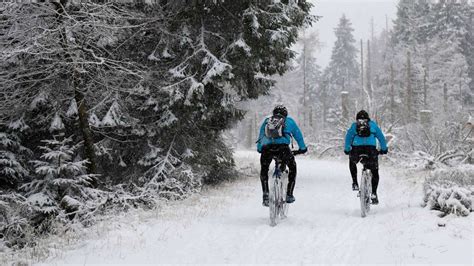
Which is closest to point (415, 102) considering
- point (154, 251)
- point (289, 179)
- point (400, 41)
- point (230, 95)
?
point (400, 41)

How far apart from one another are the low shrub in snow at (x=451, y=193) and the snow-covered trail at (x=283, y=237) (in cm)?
24

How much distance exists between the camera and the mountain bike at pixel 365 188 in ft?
27.0

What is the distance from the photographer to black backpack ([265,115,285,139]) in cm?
770

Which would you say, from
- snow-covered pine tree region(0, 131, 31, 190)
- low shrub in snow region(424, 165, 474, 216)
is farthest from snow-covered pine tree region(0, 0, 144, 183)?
low shrub in snow region(424, 165, 474, 216)

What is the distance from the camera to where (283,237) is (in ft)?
22.1

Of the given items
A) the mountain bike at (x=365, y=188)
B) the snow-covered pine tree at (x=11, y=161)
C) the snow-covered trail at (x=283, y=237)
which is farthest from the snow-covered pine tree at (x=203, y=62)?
the mountain bike at (x=365, y=188)

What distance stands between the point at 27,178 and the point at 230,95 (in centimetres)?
551

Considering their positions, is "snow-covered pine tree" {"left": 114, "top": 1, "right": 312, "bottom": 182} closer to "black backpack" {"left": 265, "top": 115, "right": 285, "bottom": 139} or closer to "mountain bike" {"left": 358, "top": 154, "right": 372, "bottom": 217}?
"black backpack" {"left": 265, "top": 115, "right": 285, "bottom": 139}

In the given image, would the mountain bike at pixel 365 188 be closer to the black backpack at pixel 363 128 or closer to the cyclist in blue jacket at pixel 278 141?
the black backpack at pixel 363 128

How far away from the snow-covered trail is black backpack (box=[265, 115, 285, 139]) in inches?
60.5

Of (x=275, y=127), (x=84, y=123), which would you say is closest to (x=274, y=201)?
(x=275, y=127)

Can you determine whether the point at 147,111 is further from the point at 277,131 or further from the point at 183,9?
the point at 277,131

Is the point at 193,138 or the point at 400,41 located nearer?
the point at 193,138

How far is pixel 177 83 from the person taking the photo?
36.0 feet
